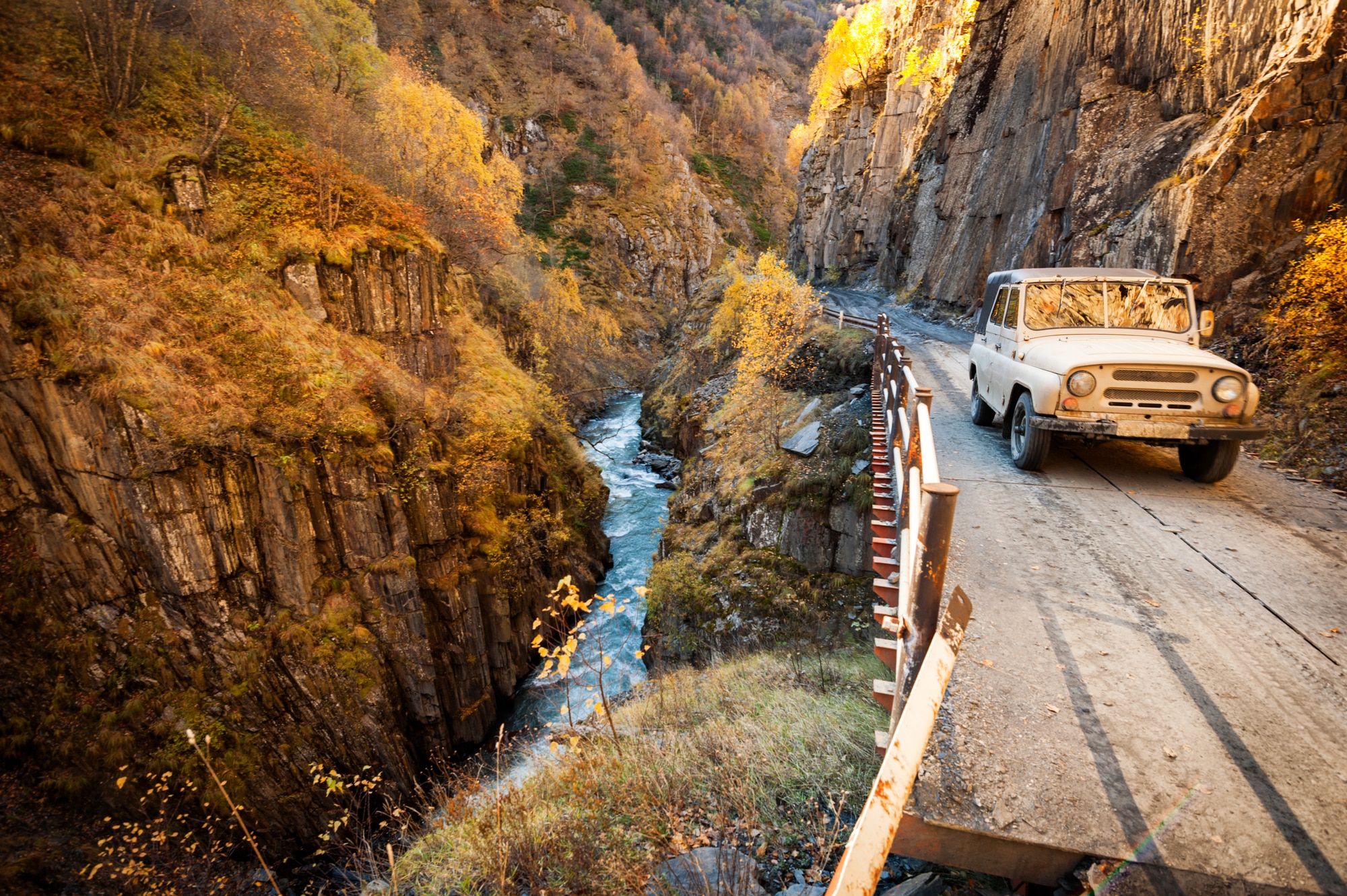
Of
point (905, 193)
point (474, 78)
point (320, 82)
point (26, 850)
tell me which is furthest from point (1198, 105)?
point (474, 78)

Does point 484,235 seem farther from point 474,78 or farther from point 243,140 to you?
point 474,78

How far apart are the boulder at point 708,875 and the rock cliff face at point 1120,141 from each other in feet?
45.1

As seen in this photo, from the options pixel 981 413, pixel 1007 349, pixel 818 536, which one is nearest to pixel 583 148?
pixel 818 536

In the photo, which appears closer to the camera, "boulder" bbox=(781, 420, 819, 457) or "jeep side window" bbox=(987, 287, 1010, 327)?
"jeep side window" bbox=(987, 287, 1010, 327)

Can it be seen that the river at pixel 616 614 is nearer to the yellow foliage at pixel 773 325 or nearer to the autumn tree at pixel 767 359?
the autumn tree at pixel 767 359

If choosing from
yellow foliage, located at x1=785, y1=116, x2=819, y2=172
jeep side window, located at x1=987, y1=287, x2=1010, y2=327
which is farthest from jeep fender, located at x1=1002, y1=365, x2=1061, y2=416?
yellow foliage, located at x1=785, y1=116, x2=819, y2=172

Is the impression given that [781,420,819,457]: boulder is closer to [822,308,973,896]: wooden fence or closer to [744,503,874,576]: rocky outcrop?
[744,503,874,576]: rocky outcrop

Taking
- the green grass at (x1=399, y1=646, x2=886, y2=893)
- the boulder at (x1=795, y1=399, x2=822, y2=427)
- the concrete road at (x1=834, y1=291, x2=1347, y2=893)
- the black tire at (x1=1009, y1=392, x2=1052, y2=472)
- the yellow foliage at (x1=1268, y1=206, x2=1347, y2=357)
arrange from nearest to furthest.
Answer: the concrete road at (x1=834, y1=291, x2=1347, y2=893) < the green grass at (x1=399, y1=646, x2=886, y2=893) < the black tire at (x1=1009, y1=392, x2=1052, y2=472) < the yellow foliage at (x1=1268, y1=206, x2=1347, y2=357) < the boulder at (x1=795, y1=399, x2=822, y2=427)

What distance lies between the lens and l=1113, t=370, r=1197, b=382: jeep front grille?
574cm

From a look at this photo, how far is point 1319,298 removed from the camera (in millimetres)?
8688

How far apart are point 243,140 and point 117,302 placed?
21.6 feet

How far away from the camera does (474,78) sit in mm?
65562

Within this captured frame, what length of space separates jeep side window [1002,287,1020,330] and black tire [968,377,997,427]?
4.49ft

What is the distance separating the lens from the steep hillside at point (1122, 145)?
10633 millimetres
